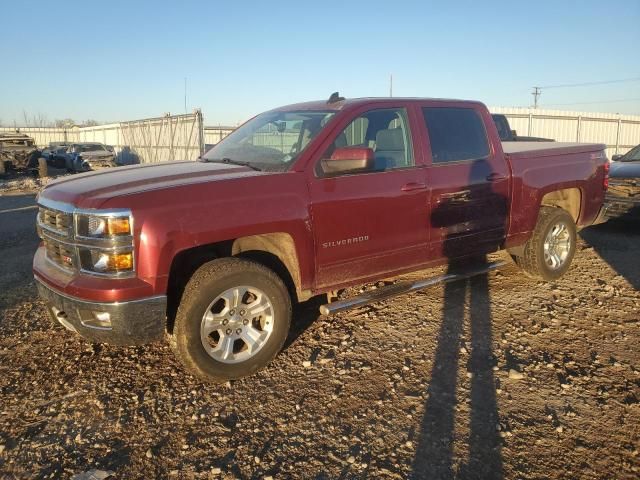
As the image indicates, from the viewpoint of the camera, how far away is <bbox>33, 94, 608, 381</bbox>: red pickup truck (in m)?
3.11

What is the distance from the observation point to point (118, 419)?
3.11 metres

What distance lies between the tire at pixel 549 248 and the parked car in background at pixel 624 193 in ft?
8.65

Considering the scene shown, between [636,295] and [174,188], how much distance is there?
4760 mm

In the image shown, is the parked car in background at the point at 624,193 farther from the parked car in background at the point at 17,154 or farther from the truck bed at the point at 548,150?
the parked car in background at the point at 17,154

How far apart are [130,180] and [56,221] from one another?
576mm

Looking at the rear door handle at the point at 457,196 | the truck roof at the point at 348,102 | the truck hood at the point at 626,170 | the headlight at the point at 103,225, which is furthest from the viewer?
the truck hood at the point at 626,170

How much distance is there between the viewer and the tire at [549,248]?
17.7 ft

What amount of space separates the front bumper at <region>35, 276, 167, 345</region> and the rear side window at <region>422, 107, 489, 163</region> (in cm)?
271

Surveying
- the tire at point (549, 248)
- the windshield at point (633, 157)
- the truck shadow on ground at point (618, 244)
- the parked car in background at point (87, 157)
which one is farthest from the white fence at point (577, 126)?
the parked car in background at point (87, 157)

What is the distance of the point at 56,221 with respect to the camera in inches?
135

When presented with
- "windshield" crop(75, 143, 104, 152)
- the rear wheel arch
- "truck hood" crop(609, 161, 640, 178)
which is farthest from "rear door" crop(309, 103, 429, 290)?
"windshield" crop(75, 143, 104, 152)

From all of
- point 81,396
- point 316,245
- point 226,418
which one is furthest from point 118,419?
point 316,245

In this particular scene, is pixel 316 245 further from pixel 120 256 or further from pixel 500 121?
pixel 500 121

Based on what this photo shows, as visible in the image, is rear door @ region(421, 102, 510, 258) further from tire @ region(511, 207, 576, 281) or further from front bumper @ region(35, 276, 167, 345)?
front bumper @ region(35, 276, 167, 345)
